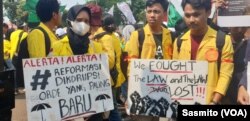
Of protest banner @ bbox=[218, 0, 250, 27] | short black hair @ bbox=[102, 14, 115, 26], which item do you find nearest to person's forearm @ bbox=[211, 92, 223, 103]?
protest banner @ bbox=[218, 0, 250, 27]

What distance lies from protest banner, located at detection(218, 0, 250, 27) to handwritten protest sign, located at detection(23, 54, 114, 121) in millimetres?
1283

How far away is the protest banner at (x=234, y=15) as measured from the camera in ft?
15.5

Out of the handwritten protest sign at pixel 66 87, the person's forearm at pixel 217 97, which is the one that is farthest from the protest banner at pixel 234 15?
the handwritten protest sign at pixel 66 87

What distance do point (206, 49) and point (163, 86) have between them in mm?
568

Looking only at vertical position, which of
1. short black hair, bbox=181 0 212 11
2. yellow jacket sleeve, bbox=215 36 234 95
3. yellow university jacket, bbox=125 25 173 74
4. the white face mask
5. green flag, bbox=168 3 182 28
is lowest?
yellow jacket sleeve, bbox=215 36 234 95

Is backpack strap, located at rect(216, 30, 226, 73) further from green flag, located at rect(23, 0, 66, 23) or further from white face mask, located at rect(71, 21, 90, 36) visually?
green flag, located at rect(23, 0, 66, 23)

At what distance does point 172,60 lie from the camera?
4.63 metres

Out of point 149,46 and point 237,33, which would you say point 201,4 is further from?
point 149,46

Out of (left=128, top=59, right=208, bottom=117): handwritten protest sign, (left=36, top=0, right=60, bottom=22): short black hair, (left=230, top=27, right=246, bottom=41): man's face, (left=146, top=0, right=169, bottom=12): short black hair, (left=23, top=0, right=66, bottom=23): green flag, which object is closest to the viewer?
(left=128, top=59, right=208, bottom=117): handwritten protest sign

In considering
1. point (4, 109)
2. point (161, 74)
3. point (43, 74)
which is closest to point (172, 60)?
point (161, 74)

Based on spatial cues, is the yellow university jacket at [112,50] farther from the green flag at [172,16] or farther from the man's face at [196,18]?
the man's face at [196,18]

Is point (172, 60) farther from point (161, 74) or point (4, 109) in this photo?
point (4, 109)

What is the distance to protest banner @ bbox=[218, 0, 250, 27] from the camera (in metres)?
4.71

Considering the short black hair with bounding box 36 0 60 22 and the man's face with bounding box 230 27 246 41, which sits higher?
the short black hair with bounding box 36 0 60 22
